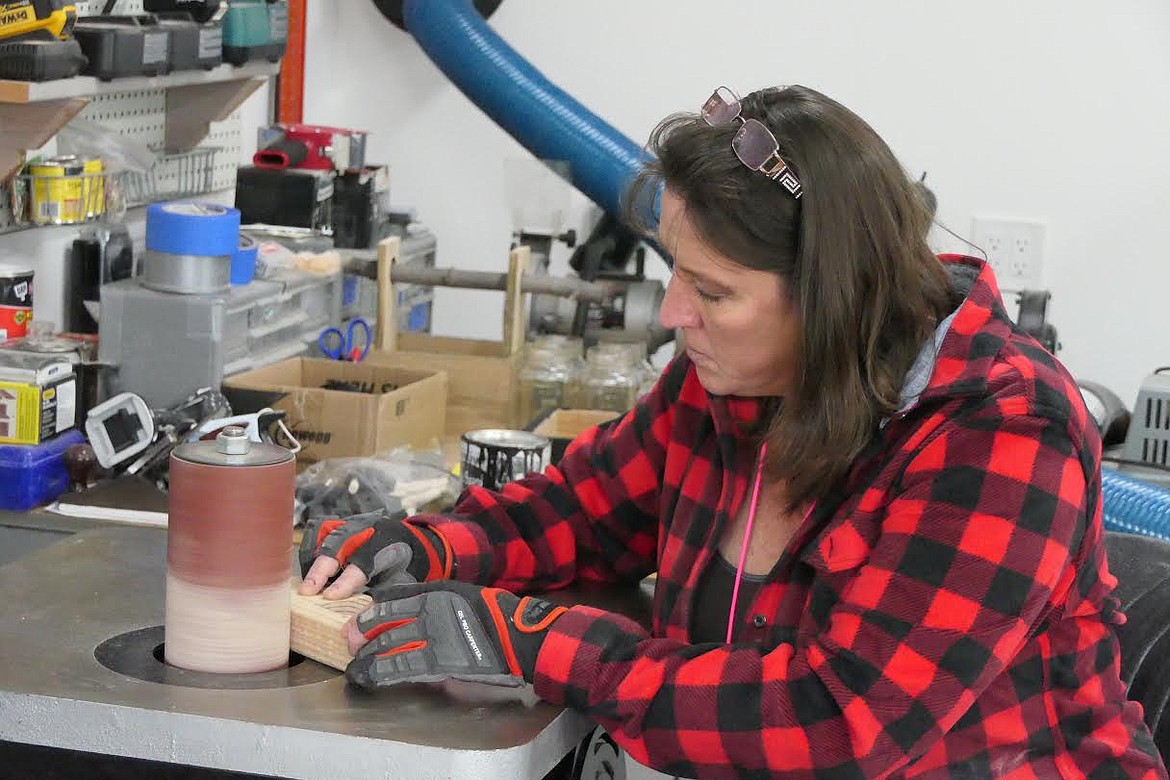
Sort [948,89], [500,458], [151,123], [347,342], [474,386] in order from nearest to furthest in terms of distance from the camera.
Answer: [500,458]
[474,386]
[347,342]
[151,123]
[948,89]

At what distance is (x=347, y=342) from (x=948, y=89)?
1624 mm

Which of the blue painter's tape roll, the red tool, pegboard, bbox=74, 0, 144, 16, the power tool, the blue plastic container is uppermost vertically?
pegboard, bbox=74, 0, 144, 16

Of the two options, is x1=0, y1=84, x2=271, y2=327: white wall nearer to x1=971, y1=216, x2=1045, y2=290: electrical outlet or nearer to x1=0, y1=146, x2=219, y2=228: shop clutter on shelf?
x1=0, y1=146, x2=219, y2=228: shop clutter on shelf

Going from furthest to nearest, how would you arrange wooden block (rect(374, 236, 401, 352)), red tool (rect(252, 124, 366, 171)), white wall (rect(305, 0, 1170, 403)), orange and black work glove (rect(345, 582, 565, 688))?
white wall (rect(305, 0, 1170, 403)) < red tool (rect(252, 124, 366, 171)) < wooden block (rect(374, 236, 401, 352)) < orange and black work glove (rect(345, 582, 565, 688))

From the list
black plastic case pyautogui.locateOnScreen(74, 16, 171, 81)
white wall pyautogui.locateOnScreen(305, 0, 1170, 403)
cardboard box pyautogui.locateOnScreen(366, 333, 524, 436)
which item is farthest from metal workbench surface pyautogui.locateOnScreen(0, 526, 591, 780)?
white wall pyautogui.locateOnScreen(305, 0, 1170, 403)

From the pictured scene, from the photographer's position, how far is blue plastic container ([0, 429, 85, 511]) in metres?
2.10

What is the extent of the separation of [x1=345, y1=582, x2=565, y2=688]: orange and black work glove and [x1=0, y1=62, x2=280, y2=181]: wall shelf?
1114 mm

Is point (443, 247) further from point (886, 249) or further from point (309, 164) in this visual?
point (886, 249)

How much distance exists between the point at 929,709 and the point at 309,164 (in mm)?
2173

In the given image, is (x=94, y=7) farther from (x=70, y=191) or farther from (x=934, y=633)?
(x=934, y=633)

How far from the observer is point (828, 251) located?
133cm

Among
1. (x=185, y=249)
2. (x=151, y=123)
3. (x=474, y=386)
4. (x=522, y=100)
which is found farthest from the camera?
(x=522, y=100)

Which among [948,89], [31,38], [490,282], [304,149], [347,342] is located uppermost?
[948,89]

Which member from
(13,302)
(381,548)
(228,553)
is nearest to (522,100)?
(13,302)
